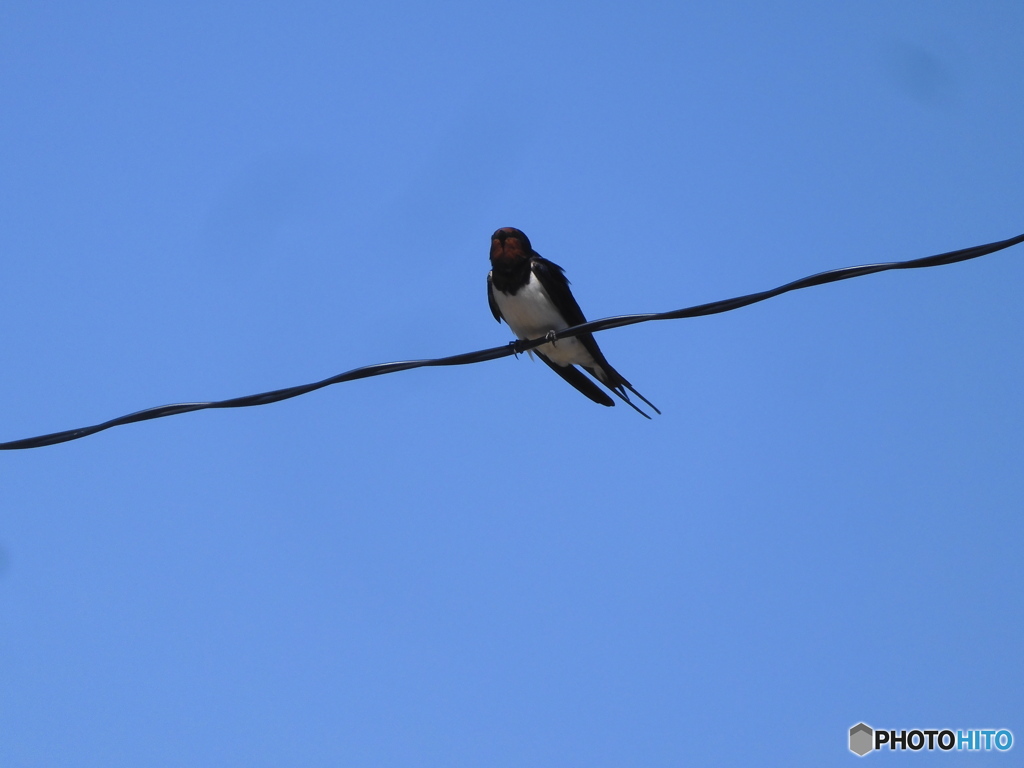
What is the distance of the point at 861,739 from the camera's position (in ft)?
31.8

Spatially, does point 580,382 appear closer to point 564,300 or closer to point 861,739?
point 564,300

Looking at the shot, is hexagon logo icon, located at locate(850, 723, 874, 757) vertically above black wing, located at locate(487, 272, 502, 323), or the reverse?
black wing, located at locate(487, 272, 502, 323)

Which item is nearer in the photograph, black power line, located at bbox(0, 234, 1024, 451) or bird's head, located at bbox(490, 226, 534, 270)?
black power line, located at bbox(0, 234, 1024, 451)

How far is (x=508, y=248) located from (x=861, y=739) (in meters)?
5.37

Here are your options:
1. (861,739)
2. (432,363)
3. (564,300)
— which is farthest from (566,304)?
(861,739)

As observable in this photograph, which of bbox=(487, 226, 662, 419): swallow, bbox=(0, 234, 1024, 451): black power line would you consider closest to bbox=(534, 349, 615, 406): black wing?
bbox=(487, 226, 662, 419): swallow

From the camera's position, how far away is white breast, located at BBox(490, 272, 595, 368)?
27.0 feet

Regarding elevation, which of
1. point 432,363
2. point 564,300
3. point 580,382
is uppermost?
point 564,300

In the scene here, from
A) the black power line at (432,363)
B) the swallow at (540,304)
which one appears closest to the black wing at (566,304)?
the swallow at (540,304)

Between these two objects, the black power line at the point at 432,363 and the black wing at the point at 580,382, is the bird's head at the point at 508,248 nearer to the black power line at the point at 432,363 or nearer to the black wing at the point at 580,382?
the black wing at the point at 580,382

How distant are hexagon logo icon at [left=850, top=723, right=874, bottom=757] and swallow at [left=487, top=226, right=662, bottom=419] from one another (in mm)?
3924

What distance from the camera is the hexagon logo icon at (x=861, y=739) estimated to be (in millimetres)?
9539

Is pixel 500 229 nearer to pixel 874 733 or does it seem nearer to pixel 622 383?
pixel 622 383

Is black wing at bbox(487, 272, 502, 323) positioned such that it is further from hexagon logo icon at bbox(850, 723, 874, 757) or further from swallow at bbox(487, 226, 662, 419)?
hexagon logo icon at bbox(850, 723, 874, 757)
